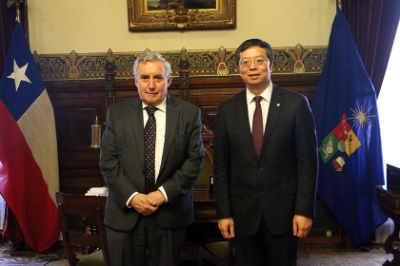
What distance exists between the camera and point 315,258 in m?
3.26

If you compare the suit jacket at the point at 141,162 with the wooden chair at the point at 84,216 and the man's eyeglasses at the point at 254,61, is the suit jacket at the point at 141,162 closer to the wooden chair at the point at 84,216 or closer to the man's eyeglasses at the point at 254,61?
the wooden chair at the point at 84,216

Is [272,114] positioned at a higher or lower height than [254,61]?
lower

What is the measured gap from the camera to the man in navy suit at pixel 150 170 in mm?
1754

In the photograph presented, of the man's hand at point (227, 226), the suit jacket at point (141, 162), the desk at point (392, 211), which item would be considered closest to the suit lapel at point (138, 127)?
the suit jacket at point (141, 162)

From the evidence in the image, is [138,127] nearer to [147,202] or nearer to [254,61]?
[147,202]

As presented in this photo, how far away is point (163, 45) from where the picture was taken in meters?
3.47

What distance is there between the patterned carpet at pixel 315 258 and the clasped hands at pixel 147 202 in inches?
71.7

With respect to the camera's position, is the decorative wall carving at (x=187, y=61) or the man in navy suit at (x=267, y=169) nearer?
the man in navy suit at (x=267, y=169)

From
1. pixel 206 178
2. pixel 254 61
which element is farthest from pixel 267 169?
pixel 206 178

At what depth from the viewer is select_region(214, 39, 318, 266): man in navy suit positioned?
1685 millimetres

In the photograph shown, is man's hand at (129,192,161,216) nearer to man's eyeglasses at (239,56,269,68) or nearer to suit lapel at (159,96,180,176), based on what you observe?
suit lapel at (159,96,180,176)

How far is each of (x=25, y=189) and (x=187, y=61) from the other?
68.1 inches

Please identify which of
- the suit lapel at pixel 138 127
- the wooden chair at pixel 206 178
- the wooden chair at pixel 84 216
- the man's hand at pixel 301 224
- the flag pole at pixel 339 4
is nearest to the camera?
the man's hand at pixel 301 224

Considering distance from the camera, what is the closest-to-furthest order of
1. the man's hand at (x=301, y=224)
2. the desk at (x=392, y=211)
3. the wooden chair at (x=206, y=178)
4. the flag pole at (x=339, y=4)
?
the man's hand at (x=301, y=224) → the desk at (x=392, y=211) → the wooden chair at (x=206, y=178) → the flag pole at (x=339, y=4)
